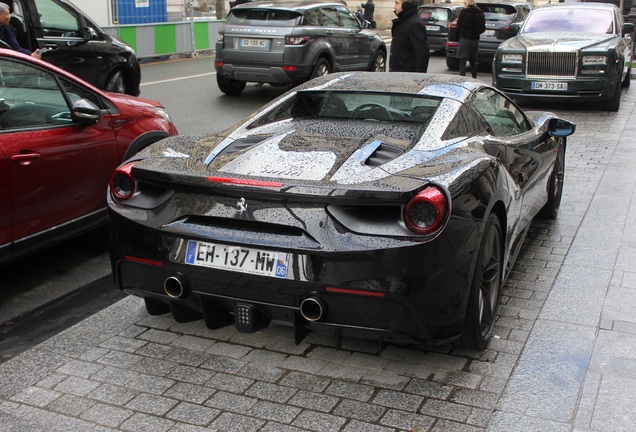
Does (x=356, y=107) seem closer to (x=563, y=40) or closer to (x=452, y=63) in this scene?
(x=563, y=40)

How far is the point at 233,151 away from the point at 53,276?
6.92ft

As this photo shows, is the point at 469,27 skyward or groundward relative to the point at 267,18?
groundward

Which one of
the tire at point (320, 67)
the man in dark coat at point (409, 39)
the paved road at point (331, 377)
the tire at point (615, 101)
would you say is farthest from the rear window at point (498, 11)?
the paved road at point (331, 377)

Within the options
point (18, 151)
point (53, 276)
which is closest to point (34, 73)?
point (18, 151)

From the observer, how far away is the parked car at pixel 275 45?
550 inches

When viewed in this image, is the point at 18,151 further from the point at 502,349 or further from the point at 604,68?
the point at 604,68

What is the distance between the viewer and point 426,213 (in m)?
3.65

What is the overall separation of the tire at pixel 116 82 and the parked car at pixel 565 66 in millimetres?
6252

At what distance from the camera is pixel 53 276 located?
5.73m

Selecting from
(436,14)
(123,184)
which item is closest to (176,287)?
(123,184)

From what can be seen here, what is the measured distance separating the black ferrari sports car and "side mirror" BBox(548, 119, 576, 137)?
4.82 feet

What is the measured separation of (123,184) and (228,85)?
434 inches

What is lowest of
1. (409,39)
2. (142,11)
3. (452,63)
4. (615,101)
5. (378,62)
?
(452,63)

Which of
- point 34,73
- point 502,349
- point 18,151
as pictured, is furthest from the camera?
point 34,73
